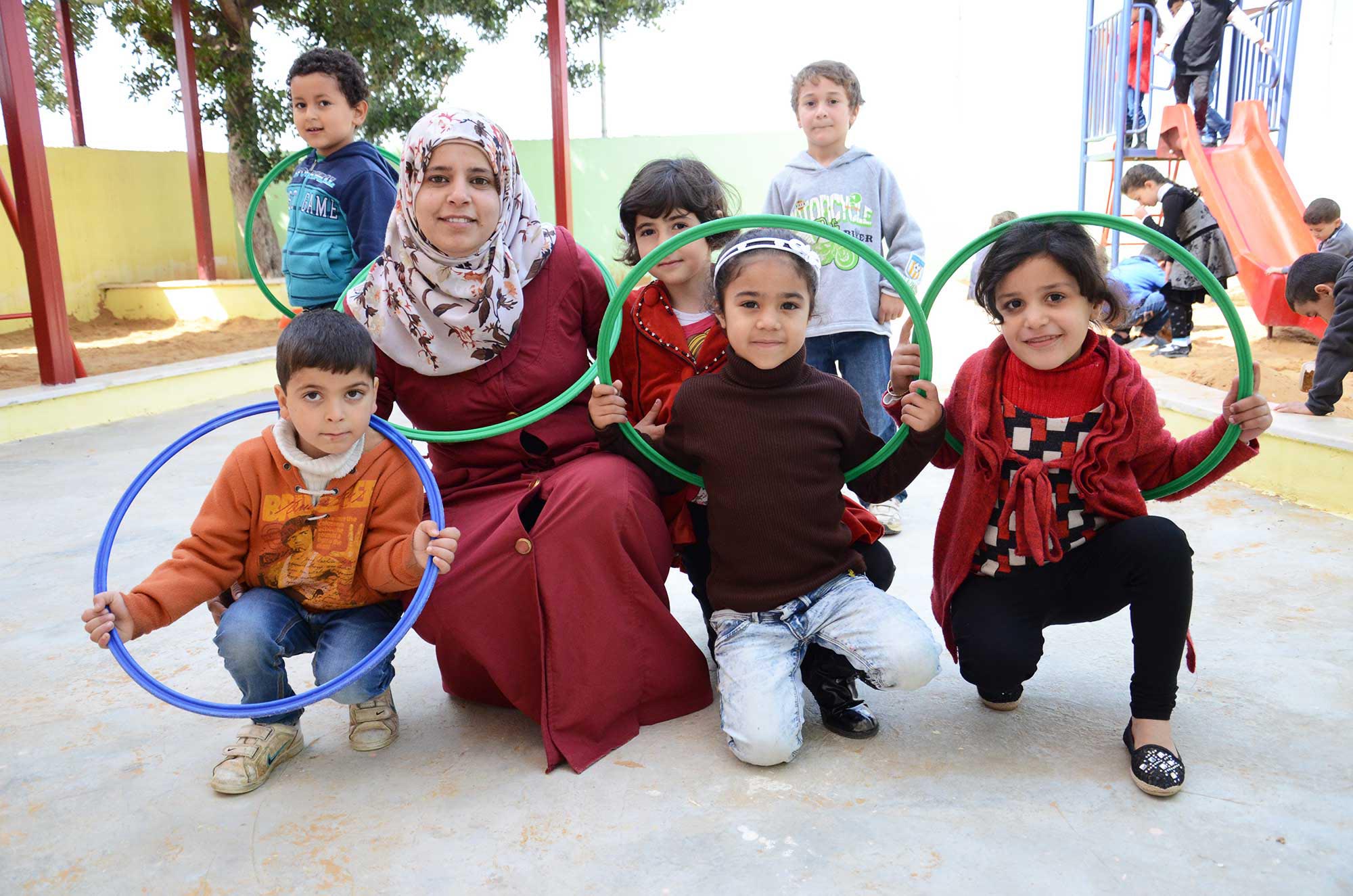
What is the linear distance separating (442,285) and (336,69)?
1.83 meters

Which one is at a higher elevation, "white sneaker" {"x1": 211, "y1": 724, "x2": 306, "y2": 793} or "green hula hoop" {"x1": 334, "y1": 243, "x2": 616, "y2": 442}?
"green hula hoop" {"x1": 334, "y1": 243, "x2": 616, "y2": 442}

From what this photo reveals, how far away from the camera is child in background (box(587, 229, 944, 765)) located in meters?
2.30

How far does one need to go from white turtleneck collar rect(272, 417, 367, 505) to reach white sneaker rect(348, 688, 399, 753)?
1.68ft

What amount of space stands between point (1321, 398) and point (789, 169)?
2588 millimetres

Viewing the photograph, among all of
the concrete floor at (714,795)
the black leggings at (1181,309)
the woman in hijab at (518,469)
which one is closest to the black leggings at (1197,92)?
the black leggings at (1181,309)

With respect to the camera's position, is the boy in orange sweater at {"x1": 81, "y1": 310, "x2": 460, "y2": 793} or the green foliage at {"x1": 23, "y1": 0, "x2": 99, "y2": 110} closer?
the boy in orange sweater at {"x1": 81, "y1": 310, "x2": 460, "y2": 793}

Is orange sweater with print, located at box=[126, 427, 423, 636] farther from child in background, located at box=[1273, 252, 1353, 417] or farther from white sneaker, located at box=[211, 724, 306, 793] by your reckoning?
child in background, located at box=[1273, 252, 1353, 417]

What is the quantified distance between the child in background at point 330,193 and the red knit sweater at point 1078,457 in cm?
232

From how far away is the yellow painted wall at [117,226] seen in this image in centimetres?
1180

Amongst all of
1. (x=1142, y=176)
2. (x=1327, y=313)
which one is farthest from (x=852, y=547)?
(x=1142, y=176)

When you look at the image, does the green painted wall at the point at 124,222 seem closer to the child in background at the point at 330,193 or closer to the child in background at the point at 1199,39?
the child in background at the point at 1199,39

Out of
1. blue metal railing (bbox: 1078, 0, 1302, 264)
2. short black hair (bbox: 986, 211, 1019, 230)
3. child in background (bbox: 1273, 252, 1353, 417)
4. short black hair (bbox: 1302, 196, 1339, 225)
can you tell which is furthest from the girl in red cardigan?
blue metal railing (bbox: 1078, 0, 1302, 264)

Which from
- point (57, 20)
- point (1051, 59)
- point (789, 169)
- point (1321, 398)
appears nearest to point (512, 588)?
point (789, 169)

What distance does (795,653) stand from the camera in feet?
7.72
